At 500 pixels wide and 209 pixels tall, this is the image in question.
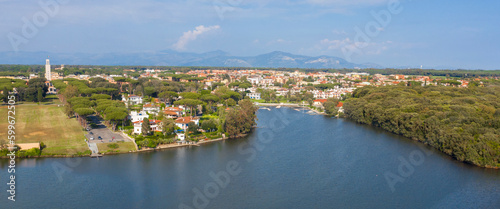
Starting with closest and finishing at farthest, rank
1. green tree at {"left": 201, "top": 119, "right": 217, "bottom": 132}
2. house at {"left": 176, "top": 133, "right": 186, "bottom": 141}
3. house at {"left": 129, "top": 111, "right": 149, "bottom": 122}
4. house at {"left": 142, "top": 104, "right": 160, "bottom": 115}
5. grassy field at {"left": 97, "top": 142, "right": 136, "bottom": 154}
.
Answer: grassy field at {"left": 97, "top": 142, "right": 136, "bottom": 154} < house at {"left": 176, "top": 133, "right": 186, "bottom": 141} < green tree at {"left": 201, "top": 119, "right": 217, "bottom": 132} < house at {"left": 129, "top": 111, "right": 149, "bottom": 122} < house at {"left": 142, "top": 104, "right": 160, "bottom": 115}

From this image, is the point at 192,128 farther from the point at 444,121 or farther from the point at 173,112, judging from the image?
the point at 444,121

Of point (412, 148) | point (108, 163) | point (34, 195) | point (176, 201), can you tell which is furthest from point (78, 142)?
point (412, 148)

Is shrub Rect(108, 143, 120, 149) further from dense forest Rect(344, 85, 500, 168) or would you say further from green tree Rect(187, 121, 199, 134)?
dense forest Rect(344, 85, 500, 168)

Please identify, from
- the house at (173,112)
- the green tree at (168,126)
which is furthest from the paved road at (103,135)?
the house at (173,112)

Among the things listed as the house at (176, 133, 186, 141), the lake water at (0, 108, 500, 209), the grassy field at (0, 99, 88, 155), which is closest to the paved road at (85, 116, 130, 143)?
the grassy field at (0, 99, 88, 155)

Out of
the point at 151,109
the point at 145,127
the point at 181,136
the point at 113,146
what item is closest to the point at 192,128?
the point at 181,136

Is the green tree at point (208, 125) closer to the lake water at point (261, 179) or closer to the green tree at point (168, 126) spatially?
the lake water at point (261, 179)
